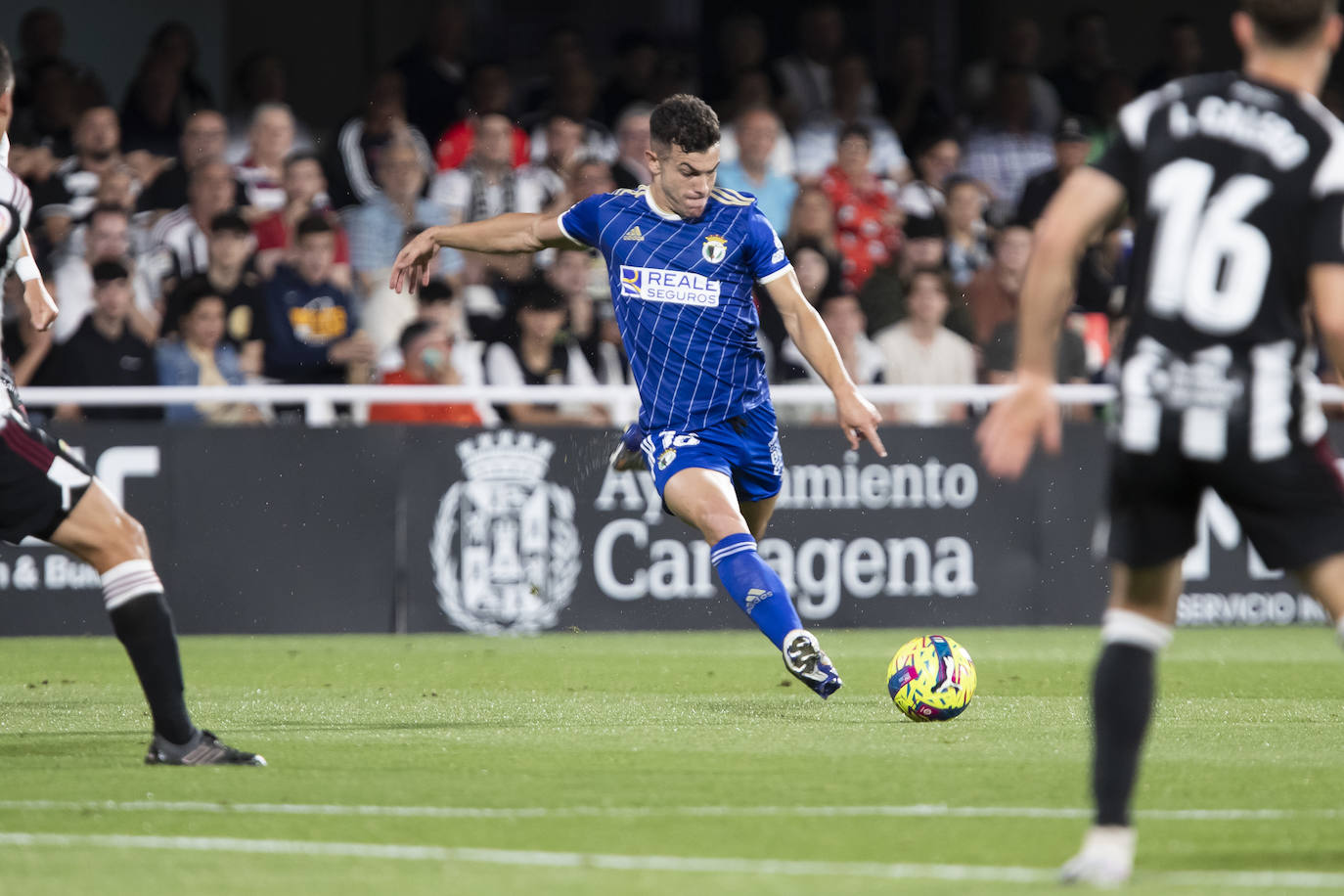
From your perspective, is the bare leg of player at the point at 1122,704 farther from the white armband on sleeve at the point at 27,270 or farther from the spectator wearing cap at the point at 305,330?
the spectator wearing cap at the point at 305,330

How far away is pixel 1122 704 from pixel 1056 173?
1139 centimetres

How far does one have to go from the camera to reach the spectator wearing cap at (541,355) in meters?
13.2

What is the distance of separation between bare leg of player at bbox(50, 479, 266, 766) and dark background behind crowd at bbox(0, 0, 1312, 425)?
619cm

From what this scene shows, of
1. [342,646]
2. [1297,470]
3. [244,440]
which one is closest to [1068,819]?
[1297,470]

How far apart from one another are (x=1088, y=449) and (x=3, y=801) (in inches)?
347

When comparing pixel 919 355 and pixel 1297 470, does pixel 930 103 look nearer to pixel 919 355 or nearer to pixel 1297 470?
pixel 919 355

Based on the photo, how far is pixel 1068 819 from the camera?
559 centimetres

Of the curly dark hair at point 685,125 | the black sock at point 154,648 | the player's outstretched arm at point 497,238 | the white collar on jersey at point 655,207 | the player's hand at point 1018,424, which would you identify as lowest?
the black sock at point 154,648

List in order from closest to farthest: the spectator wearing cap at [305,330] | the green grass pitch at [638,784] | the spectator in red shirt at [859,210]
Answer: the green grass pitch at [638,784]
the spectator wearing cap at [305,330]
the spectator in red shirt at [859,210]

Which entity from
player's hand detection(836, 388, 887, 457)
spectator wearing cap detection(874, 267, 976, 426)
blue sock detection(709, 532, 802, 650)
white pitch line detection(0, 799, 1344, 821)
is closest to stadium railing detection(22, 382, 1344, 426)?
spectator wearing cap detection(874, 267, 976, 426)

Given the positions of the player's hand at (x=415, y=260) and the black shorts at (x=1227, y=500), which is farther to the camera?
the player's hand at (x=415, y=260)

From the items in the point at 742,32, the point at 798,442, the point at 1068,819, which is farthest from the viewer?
the point at 742,32

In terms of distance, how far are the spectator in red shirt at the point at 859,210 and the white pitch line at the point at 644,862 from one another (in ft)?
33.4

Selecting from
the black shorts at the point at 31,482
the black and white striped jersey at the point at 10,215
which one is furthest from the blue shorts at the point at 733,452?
the black and white striped jersey at the point at 10,215
